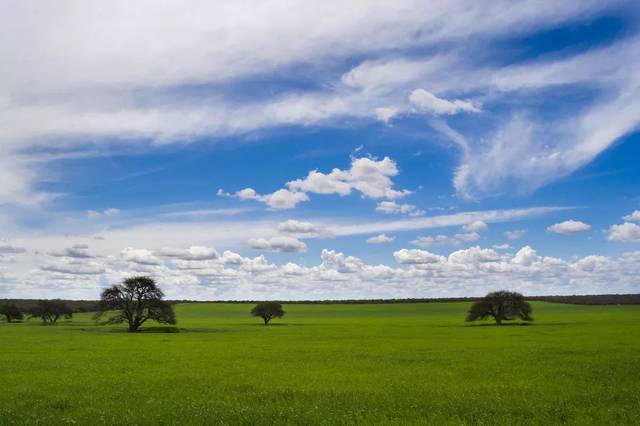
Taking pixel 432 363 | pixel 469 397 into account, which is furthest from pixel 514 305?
pixel 469 397

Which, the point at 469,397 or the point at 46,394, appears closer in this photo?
the point at 469,397

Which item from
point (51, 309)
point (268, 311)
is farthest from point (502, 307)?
point (51, 309)

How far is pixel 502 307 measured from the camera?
102 meters

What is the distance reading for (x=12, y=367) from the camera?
34688 mm

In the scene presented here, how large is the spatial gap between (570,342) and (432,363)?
24.5 metres

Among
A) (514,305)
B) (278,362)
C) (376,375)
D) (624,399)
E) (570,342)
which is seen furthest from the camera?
(514,305)

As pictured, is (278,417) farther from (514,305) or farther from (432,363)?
(514,305)

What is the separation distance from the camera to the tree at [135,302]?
309 ft

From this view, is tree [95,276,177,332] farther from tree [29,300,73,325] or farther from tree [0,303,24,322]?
tree [0,303,24,322]

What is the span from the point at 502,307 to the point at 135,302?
66220 mm

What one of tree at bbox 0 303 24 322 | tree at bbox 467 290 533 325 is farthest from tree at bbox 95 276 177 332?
tree at bbox 467 290 533 325

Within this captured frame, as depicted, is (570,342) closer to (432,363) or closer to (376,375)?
(432,363)

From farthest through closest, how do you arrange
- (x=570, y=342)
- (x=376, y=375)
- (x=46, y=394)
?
1. (x=570, y=342)
2. (x=376, y=375)
3. (x=46, y=394)

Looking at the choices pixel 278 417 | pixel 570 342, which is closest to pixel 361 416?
pixel 278 417
